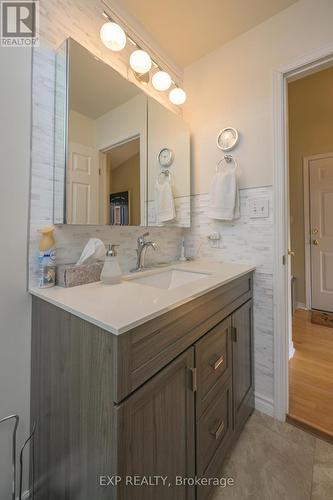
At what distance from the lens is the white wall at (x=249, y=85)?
1236mm

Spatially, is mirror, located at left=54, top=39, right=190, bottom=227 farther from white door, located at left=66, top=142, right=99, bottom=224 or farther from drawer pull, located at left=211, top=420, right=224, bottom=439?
drawer pull, located at left=211, top=420, right=224, bottom=439

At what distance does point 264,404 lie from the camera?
136 centimetres

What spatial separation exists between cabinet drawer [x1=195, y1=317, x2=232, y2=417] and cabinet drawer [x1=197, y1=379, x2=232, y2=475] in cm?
5

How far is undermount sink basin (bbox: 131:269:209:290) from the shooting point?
4.07ft

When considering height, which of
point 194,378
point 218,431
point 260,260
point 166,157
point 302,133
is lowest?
point 218,431

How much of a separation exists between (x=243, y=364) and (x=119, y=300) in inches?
36.0

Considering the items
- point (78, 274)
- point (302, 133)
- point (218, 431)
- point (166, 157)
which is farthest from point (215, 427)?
point (302, 133)

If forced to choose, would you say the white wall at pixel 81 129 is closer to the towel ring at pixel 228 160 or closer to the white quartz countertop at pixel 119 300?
the white quartz countertop at pixel 119 300

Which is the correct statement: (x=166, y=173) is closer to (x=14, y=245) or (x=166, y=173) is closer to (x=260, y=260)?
(x=260, y=260)

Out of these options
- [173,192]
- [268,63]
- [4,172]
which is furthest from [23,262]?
[268,63]

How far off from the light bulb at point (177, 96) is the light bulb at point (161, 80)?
82 millimetres

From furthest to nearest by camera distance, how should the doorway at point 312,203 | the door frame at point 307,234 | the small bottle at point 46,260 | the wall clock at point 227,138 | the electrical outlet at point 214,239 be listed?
the door frame at point 307,234 → the doorway at point 312,203 → the electrical outlet at point 214,239 → the wall clock at point 227,138 → the small bottle at point 46,260

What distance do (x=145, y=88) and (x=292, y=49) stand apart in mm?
892

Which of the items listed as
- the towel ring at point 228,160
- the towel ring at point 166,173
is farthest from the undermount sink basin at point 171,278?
the towel ring at point 228,160
